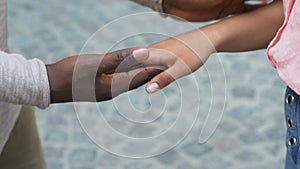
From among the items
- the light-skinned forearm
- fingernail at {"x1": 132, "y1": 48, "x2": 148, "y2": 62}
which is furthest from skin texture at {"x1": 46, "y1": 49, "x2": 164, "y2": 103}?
the light-skinned forearm

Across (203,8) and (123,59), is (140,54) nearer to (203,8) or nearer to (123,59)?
(123,59)

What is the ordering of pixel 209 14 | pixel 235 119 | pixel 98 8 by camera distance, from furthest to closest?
pixel 98 8 → pixel 235 119 → pixel 209 14

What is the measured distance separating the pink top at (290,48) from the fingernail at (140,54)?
0.55 feet

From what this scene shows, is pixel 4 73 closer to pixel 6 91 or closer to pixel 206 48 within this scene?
pixel 6 91

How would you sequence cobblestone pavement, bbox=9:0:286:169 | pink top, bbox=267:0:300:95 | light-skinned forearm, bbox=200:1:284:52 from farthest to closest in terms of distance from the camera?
cobblestone pavement, bbox=9:0:286:169 → light-skinned forearm, bbox=200:1:284:52 → pink top, bbox=267:0:300:95

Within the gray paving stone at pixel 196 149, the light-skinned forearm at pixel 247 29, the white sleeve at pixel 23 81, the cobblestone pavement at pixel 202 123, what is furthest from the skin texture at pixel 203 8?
the gray paving stone at pixel 196 149

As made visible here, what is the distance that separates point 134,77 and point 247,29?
0.22 metres

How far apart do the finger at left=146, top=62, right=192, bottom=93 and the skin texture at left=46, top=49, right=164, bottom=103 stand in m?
0.02

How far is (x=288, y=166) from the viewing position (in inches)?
36.2

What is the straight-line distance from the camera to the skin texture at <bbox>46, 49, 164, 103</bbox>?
0.85m

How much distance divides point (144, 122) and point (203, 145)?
0.99 meters

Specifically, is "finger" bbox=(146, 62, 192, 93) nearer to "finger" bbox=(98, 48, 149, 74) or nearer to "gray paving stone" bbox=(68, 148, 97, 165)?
"finger" bbox=(98, 48, 149, 74)

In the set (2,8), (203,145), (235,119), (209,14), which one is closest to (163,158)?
A: (203,145)

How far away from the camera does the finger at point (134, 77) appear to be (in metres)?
0.86
